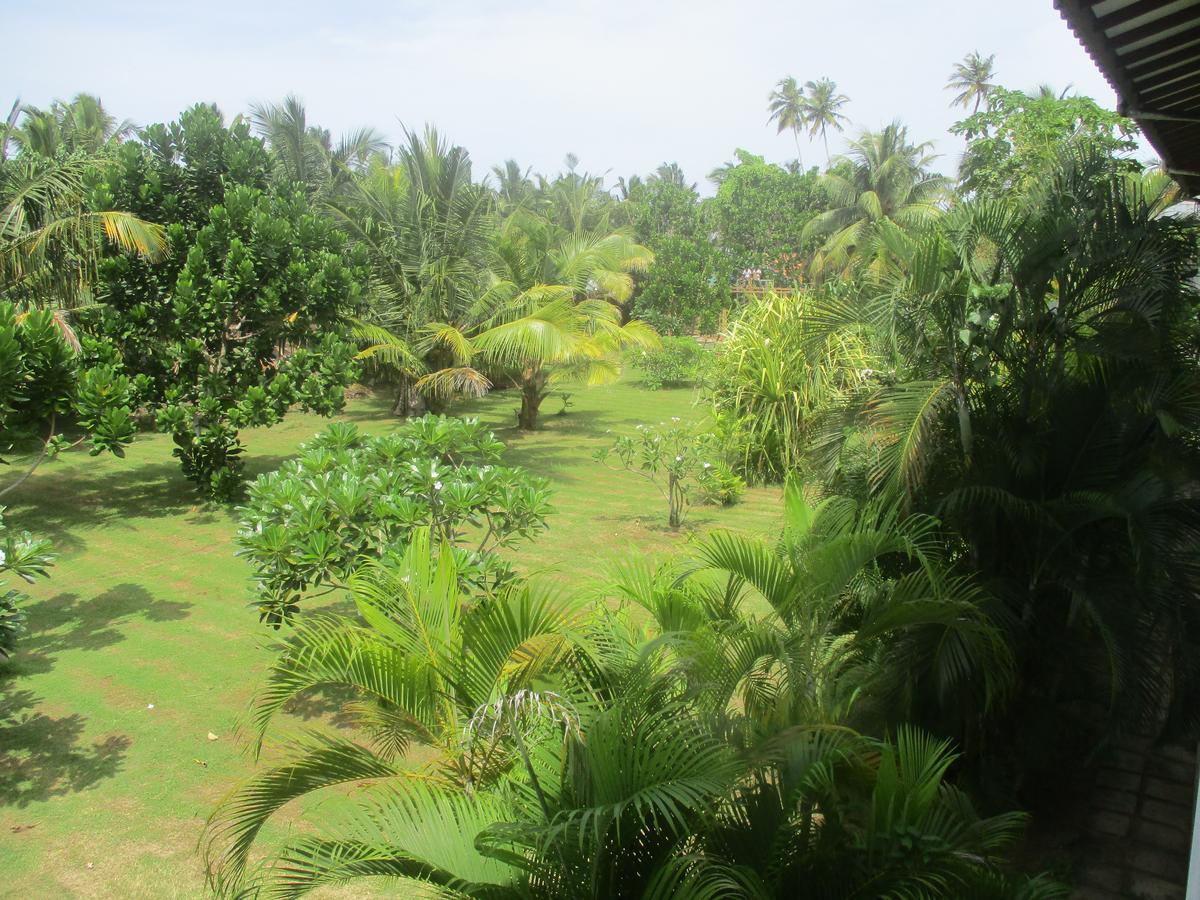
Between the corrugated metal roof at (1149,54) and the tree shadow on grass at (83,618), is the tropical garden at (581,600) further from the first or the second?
the corrugated metal roof at (1149,54)

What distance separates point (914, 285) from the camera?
17.6 feet

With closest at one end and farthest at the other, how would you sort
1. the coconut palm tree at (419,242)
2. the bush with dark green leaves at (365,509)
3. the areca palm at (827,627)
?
the areca palm at (827,627) → the bush with dark green leaves at (365,509) → the coconut palm tree at (419,242)

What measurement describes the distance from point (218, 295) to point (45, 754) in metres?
6.02

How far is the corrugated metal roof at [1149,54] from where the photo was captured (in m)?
3.32

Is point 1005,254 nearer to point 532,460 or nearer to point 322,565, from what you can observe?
point 322,565

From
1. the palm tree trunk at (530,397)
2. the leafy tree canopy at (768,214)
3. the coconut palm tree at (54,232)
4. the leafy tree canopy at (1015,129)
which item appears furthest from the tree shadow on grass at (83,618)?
the leafy tree canopy at (768,214)

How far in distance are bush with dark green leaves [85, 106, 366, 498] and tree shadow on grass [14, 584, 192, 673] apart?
2.91 metres

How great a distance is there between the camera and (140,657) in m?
6.92

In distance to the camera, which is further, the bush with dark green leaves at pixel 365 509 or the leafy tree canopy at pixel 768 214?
the leafy tree canopy at pixel 768 214

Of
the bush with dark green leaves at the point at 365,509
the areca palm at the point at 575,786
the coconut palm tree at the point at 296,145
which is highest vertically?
the coconut palm tree at the point at 296,145

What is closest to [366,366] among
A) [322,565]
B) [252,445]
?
[252,445]

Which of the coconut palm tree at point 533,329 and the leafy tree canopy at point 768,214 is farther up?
the leafy tree canopy at point 768,214

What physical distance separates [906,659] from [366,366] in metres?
17.2

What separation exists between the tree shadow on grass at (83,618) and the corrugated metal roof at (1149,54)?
7.53 meters
